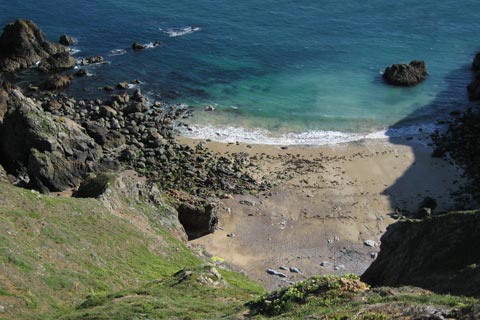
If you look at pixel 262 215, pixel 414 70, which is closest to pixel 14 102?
pixel 262 215

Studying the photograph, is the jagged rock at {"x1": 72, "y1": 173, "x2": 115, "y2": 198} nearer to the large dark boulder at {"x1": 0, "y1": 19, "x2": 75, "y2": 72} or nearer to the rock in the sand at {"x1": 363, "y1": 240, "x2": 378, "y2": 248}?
the rock in the sand at {"x1": 363, "y1": 240, "x2": 378, "y2": 248}

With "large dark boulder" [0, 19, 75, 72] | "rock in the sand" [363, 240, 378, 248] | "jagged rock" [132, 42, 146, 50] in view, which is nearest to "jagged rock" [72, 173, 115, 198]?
"rock in the sand" [363, 240, 378, 248]

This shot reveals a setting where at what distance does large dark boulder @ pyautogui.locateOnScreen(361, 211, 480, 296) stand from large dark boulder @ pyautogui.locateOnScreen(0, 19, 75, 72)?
71107mm

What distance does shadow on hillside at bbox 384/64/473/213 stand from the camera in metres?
60.7

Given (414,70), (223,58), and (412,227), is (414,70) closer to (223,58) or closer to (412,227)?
(223,58)

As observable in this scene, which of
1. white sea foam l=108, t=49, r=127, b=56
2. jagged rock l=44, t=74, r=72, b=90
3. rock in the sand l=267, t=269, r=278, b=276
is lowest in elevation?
rock in the sand l=267, t=269, r=278, b=276

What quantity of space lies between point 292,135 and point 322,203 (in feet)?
57.3

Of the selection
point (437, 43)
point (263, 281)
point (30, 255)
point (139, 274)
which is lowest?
point (263, 281)

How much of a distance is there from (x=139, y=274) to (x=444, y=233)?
20139 millimetres

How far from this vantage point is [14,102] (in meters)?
60.4

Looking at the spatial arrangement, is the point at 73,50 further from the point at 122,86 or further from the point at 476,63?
the point at 476,63

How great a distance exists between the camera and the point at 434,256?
2914 cm

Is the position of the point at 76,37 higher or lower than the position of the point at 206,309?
higher

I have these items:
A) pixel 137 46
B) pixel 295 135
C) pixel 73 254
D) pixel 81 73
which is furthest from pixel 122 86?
pixel 73 254
